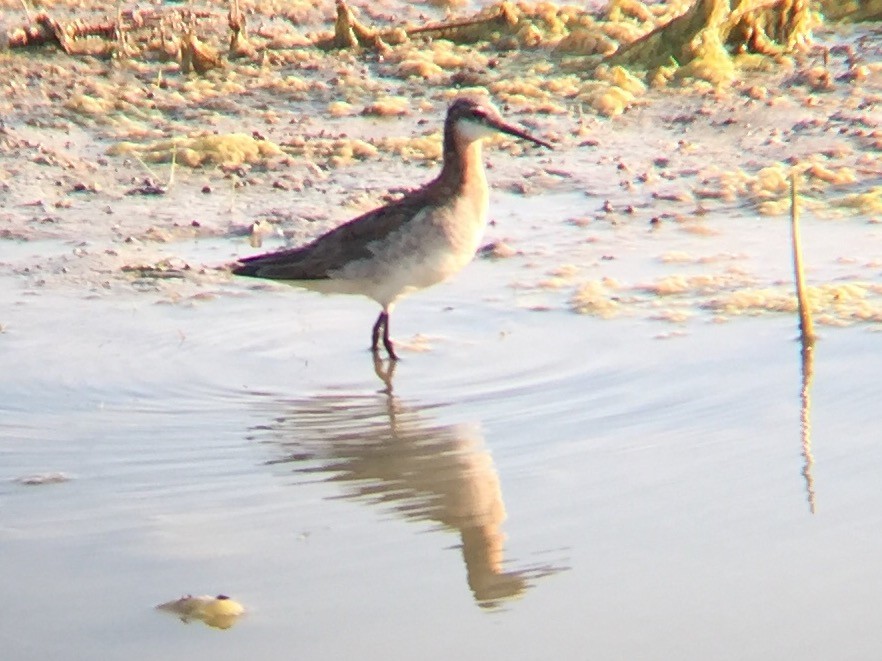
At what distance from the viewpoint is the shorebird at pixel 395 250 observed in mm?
7055

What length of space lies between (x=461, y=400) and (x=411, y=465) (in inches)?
26.3

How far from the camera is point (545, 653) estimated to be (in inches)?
159

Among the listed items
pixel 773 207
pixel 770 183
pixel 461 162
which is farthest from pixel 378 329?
pixel 770 183

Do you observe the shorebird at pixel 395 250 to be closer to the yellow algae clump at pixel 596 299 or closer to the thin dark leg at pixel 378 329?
the thin dark leg at pixel 378 329

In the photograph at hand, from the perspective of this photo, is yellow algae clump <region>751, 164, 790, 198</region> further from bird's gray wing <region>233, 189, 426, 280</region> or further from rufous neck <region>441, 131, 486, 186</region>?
bird's gray wing <region>233, 189, 426, 280</region>

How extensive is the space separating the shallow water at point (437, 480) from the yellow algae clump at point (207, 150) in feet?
6.16

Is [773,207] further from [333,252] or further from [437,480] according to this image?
[437,480]

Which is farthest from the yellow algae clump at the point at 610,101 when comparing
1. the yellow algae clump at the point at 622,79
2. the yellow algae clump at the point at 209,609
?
the yellow algae clump at the point at 209,609

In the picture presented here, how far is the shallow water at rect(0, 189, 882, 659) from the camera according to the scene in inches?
165

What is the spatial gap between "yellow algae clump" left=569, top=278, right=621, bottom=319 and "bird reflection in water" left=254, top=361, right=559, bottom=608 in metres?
1.05

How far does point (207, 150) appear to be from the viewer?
9.32m

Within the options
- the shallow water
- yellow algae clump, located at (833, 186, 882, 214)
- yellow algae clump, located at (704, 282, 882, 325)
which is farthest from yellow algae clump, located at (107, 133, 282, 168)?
yellow algae clump, located at (704, 282, 882, 325)

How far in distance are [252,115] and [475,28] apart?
201cm

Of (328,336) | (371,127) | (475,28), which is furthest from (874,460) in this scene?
(475,28)
